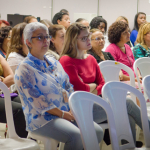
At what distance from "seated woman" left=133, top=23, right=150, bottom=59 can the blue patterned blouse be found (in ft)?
7.24

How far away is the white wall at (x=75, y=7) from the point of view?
5668 mm

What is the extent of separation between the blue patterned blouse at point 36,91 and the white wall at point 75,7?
4.06m

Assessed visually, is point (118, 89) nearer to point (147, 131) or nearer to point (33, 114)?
point (147, 131)

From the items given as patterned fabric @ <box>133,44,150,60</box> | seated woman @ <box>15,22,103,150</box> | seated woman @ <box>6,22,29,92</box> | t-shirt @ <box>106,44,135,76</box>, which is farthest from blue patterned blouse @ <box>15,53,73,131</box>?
patterned fabric @ <box>133,44,150,60</box>

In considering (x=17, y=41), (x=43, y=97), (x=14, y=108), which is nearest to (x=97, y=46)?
(x=17, y=41)

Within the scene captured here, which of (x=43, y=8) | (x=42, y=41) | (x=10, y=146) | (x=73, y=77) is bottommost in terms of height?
(x=10, y=146)

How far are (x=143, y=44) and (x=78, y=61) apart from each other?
1.82 m

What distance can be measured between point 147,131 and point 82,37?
3.44 ft

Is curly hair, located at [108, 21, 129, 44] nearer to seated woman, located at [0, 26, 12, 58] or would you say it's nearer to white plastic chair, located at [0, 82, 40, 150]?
seated woman, located at [0, 26, 12, 58]

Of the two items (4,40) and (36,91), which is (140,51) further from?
(36,91)

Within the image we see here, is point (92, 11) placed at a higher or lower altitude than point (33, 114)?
higher

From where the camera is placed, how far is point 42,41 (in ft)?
6.45

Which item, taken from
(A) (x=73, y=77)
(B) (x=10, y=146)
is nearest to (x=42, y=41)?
(A) (x=73, y=77)

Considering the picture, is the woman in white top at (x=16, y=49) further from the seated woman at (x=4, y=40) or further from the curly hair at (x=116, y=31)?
the curly hair at (x=116, y=31)
